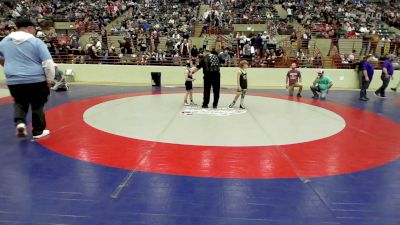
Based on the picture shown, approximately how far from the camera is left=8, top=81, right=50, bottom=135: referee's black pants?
5.61 m

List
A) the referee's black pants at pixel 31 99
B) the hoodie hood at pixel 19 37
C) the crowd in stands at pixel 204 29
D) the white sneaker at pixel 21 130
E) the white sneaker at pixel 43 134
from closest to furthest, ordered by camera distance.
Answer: the hoodie hood at pixel 19 37
the referee's black pants at pixel 31 99
the white sneaker at pixel 21 130
the white sneaker at pixel 43 134
the crowd in stands at pixel 204 29

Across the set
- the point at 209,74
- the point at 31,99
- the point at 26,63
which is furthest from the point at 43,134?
the point at 209,74

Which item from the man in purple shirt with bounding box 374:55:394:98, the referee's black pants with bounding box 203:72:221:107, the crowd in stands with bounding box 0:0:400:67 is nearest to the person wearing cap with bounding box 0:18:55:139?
the referee's black pants with bounding box 203:72:221:107

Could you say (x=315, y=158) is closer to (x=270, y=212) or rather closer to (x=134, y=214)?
(x=270, y=212)

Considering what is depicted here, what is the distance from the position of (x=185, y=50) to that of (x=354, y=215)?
44.7 ft

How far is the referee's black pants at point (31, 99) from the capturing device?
5613mm

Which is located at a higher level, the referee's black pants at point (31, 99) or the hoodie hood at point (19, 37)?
the hoodie hood at point (19, 37)

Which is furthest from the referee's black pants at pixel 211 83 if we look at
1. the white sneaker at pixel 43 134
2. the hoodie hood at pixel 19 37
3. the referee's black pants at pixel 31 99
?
the hoodie hood at pixel 19 37

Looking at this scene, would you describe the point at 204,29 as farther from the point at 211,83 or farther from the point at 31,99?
the point at 31,99

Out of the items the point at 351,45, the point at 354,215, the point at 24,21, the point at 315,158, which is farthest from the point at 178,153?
the point at 351,45

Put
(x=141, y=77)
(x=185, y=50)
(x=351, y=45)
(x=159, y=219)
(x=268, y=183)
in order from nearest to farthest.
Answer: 1. (x=159, y=219)
2. (x=268, y=183)
3. (x=141, y=77)
4. (x=185, y=50)
5. (x=351, y=45)

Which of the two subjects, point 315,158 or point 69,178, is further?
point 315,158

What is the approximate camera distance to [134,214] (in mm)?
3566

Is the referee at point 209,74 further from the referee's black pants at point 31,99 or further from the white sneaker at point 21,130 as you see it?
the white sneaker at point 21,130
